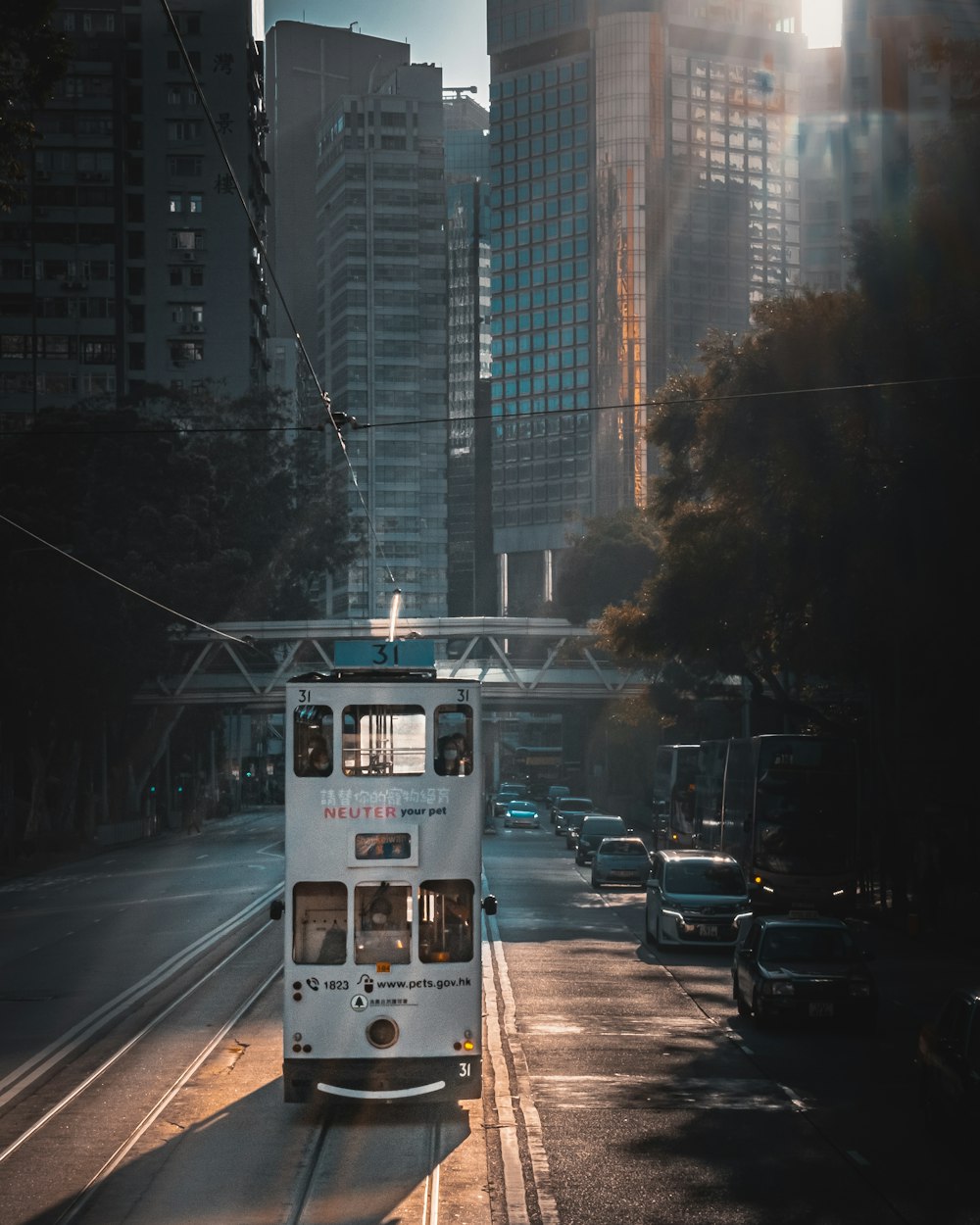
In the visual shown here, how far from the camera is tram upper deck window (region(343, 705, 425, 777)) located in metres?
16.1

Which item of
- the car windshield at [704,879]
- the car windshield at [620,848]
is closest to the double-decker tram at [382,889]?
the car windshield at [704,879]

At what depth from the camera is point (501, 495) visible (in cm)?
19612

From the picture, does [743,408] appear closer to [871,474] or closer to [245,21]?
[871,474]

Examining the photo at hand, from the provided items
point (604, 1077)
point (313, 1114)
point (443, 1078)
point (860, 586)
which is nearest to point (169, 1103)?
point (313, 1114)

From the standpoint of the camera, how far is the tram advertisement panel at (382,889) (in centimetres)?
1608

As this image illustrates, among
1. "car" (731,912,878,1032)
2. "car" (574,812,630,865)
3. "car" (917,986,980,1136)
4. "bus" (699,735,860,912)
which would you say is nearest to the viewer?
"car" (917,986,980,1136)

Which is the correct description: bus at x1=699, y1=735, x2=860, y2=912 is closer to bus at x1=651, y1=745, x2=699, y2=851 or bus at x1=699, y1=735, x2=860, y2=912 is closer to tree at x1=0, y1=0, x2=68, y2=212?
bus at x1=651, y1=745, x2=699, y2=851

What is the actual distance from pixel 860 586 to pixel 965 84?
48.2 feet

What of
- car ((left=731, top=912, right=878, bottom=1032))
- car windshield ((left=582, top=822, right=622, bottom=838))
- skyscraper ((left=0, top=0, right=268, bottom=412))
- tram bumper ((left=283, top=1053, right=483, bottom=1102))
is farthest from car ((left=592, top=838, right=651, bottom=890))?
skyscraper ((left=0, top=0, right=268, bottom=412))

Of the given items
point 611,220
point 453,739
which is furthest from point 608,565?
point 453,739

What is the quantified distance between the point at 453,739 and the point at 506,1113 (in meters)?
→ 3.61

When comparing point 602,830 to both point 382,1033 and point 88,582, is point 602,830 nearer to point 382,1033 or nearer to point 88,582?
point 88,582

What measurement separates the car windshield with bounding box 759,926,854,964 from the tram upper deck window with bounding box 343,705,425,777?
9.12m

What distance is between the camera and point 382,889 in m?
16.2
